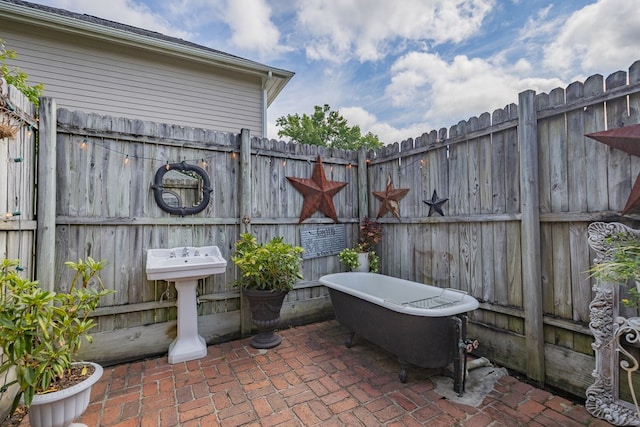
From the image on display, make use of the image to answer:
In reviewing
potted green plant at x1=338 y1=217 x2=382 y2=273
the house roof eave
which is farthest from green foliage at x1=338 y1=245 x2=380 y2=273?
the house roof eave

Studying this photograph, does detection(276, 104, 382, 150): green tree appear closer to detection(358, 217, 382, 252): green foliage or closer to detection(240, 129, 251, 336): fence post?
detection(358, 217, 382, 252): green foliage

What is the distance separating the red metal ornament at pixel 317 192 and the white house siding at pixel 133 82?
2588 mm

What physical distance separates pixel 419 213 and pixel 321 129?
979 cm

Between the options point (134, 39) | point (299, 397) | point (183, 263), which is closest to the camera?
point (299, 397)

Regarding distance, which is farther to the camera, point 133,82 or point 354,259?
point 133,82

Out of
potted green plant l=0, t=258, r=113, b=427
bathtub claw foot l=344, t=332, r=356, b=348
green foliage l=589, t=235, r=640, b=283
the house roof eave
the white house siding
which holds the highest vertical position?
the house roof eave

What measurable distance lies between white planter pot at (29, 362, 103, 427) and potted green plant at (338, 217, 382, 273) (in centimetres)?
271

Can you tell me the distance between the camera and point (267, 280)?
2953mm

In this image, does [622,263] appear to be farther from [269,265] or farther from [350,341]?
[269,265]

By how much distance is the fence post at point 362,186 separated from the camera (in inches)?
160

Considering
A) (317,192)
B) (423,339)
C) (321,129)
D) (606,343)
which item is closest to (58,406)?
(423,339)

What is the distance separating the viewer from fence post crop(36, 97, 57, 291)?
2.25m

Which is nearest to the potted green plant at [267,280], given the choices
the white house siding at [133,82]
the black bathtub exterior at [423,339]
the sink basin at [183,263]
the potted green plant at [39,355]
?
the sink basin at [183,263]

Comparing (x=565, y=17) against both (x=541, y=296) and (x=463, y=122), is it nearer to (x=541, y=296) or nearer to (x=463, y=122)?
(x=463, y=122)
